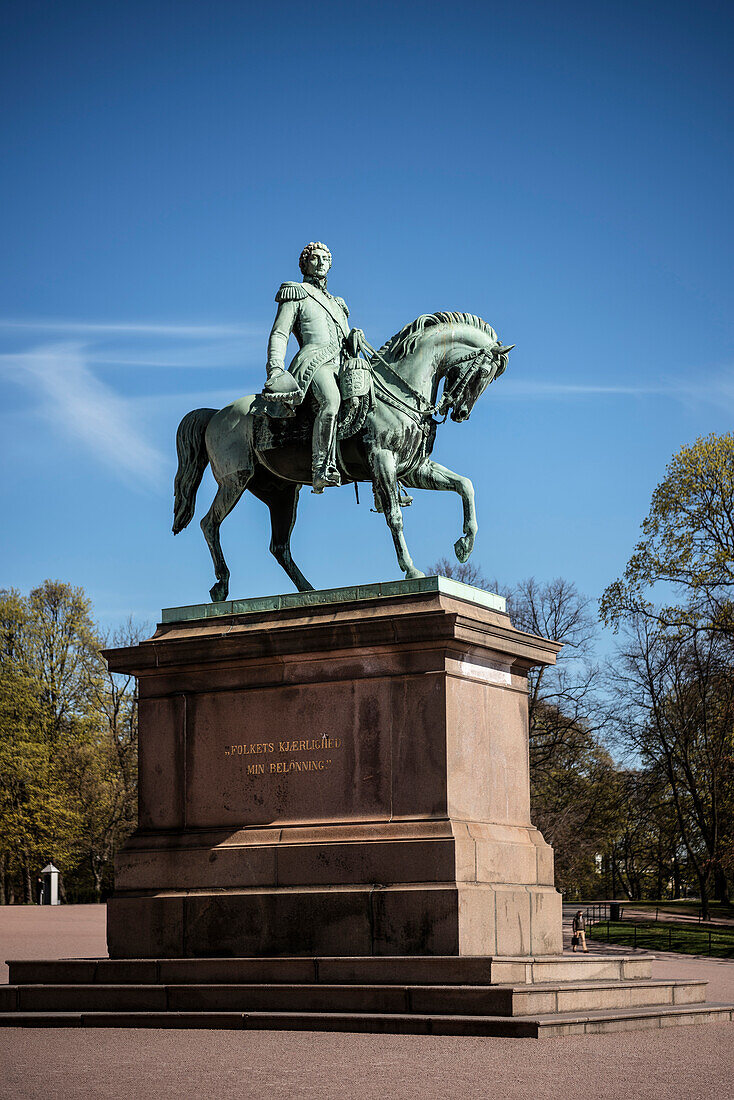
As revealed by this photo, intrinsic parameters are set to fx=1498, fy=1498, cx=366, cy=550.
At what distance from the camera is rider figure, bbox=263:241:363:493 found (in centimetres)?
1563

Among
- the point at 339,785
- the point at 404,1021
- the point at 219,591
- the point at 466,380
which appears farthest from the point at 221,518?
the point at 404,1021

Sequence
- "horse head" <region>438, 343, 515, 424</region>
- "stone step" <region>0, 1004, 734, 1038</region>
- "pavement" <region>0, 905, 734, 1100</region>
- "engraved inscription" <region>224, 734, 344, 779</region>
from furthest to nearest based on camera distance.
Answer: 1. "horse head" <region>438, 343, 515, 424</region>
2. "engraved inscription" <region>224, 734, 344, 779</region>
3. "stone step" <region>0, 1004, 734, 1038</region>
4. "pavement" <region>0, 905, 734, 1100</region>

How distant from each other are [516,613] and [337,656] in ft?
110

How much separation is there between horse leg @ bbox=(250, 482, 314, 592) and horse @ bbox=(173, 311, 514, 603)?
220mm

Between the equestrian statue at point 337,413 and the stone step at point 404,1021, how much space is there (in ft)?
16.3

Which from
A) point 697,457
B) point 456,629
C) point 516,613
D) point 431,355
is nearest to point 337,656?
point 456,629

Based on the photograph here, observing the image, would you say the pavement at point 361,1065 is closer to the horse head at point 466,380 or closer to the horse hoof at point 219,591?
the horse hoof at point 219,591

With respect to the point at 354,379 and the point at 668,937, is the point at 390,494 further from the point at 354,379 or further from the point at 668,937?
the point at 668,937

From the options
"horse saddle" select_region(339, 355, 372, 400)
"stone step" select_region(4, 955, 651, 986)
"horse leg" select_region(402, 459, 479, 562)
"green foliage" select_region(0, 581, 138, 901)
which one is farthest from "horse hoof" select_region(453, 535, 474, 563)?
"green foliage" select_region(0, 581, 138, 901)

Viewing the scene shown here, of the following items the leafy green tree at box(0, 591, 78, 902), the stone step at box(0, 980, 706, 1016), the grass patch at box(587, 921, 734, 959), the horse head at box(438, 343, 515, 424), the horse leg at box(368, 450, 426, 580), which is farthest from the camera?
the leafy green tree at box(0, 591, 78, 902)

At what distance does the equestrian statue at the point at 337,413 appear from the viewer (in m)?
15.7

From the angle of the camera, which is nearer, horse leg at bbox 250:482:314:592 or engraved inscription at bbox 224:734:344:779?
engraved inscription at bbox 224:734:344:779

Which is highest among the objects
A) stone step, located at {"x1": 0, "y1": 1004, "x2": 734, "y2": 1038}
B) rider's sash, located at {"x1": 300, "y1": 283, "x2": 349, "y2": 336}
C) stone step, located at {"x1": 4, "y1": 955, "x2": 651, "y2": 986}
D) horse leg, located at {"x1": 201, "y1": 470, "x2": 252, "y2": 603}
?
rider's sash, located at {"x1": 300, "y1": 283, "x2": 349, "y2": 336}

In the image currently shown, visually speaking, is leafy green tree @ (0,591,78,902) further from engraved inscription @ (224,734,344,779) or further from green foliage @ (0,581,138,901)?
engraved inscription @ (224,734,344,779)
